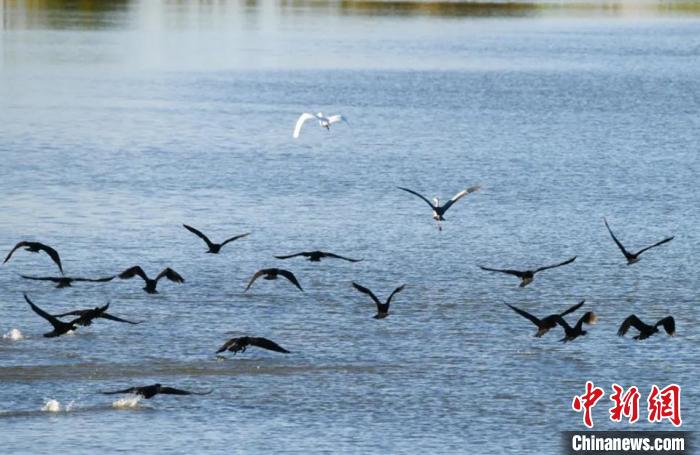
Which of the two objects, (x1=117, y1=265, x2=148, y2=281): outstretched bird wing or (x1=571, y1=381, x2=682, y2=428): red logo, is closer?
(x1=571, y1=381, x2=682, y2=428): red logo

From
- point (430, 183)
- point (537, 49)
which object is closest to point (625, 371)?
point (430, 183)

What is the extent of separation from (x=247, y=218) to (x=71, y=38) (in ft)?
228

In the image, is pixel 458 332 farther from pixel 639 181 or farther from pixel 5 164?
pixel 5 164

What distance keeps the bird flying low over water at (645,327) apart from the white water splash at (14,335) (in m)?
8.27

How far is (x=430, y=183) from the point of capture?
44.3 metres

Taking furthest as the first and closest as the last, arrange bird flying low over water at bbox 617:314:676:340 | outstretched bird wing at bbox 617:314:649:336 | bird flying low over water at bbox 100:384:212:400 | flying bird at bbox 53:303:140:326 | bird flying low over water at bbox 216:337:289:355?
flying bird at bbox 53:303:140:326 < bird flying low over water at bbox 617:314:676:340 < outstretched bird wing at bbox 617:314:649:336 < bird flying low over water at bbox 216:337:289:355 < bird flying low over water at bbox 100:384:212:400

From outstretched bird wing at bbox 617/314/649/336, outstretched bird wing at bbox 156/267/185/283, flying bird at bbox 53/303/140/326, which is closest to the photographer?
outstretched bird wing at bbox 617/314/649/336

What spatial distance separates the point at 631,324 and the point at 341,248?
9.81 m

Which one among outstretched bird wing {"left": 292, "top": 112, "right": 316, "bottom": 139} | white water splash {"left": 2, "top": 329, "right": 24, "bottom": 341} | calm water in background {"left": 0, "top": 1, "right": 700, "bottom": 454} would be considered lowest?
calm water in background {"left": 0, "top": 1, "right": 700, "bottom": 454}

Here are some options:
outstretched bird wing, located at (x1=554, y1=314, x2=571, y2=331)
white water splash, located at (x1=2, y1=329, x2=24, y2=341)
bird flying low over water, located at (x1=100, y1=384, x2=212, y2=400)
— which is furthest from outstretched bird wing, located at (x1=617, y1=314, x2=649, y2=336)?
white water splash, located at (x1=2, y1=329, x2=24, y2=341)

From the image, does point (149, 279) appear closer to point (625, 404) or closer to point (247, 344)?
point (247, 344)

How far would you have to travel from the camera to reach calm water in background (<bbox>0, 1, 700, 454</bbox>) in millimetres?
21719

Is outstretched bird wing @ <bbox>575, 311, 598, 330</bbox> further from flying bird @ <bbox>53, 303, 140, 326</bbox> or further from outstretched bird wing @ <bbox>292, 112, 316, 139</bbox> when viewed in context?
outstretched bird wing @ <bbox>292, 112, 316, 139</bbox>

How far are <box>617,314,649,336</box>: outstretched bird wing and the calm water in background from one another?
28 cm
